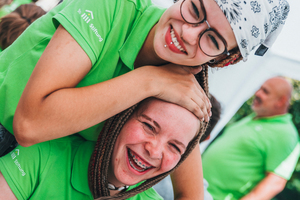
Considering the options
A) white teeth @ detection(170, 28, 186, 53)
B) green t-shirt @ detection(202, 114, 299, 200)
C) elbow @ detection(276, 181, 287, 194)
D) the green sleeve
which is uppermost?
the green sleeve

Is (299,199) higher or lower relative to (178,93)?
lower

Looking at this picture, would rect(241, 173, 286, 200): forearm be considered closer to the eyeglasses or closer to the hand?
the hand

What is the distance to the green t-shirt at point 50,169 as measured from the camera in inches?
46.2

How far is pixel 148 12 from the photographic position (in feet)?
3.96

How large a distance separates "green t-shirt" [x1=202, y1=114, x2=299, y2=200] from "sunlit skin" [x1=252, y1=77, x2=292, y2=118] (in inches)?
2.9

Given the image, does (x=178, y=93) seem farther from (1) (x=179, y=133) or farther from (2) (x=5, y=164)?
(2) (x=5, y=164)

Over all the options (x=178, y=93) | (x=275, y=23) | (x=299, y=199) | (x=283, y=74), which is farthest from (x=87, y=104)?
(x=299, y=199)

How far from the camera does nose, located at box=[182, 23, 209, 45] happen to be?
0.99m

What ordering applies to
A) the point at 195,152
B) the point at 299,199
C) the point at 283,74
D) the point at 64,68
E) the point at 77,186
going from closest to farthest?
1. the point at 64,68
2. the point at 77,186
3. the point at 195,152
4. the point at 283,74
5. the point at 299,199

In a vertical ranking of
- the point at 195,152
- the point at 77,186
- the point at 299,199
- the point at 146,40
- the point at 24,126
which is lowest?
the point at 299,199

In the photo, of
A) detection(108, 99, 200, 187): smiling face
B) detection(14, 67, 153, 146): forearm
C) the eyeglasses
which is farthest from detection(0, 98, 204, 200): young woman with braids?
the eyeglasses

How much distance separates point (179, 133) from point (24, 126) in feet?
2.23

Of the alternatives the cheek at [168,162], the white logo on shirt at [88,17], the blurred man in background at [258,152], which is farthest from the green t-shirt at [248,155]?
the white logo on shirt at [88,17]

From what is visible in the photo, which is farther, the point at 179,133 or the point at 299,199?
the point at 299,199
